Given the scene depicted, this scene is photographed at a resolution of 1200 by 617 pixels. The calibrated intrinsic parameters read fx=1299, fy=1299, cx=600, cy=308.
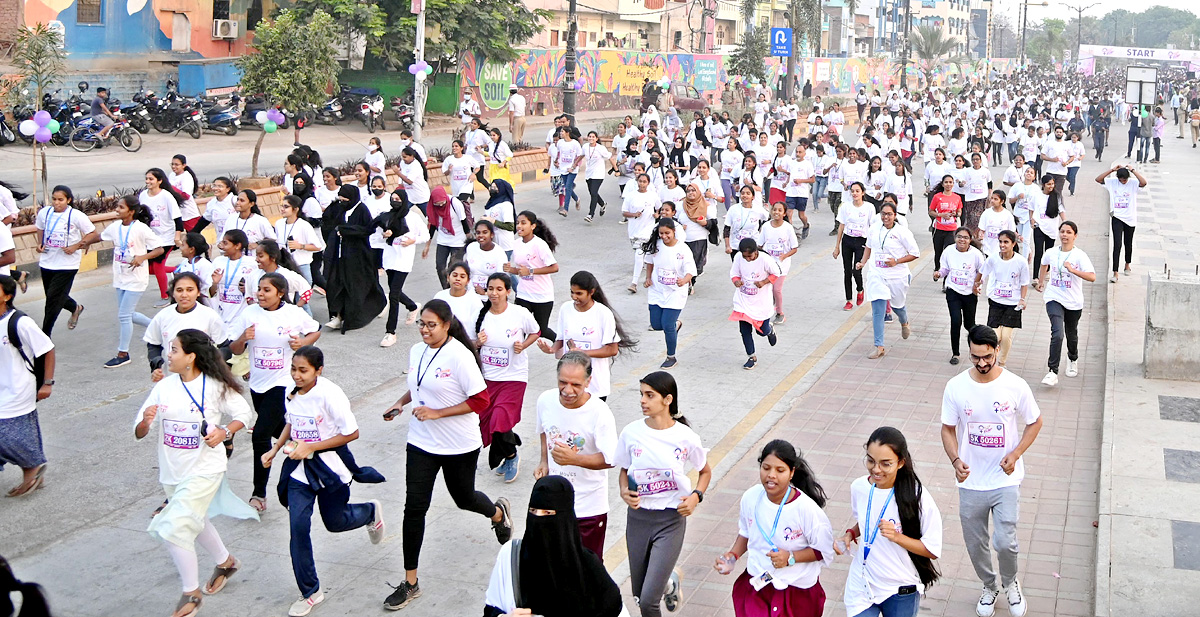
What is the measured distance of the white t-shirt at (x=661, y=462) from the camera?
605 cm

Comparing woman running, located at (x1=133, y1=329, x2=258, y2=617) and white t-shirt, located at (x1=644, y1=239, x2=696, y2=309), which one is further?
white t-shirt, located at (x1=644, y1=239, x2=696, y2=309)

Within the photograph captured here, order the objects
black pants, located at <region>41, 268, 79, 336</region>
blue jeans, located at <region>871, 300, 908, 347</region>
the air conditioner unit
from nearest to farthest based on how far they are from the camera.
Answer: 1. black pants, located at <region>41, 268, 79, 336</region>
2. blue jeans, located at <region>871, 300, 908, 347</region>
3. the air conditioner unit

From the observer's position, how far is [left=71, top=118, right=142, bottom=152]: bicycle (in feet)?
85.7

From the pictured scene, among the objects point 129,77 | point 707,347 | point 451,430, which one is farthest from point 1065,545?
point 129,77

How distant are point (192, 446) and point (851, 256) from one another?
32.0 ft

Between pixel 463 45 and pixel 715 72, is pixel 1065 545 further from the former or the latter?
pixel 715 72

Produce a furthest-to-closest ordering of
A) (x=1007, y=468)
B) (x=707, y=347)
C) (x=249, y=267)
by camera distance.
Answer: (x=707, y=347) → (x=249, y=267) → (x=1007, y=468)

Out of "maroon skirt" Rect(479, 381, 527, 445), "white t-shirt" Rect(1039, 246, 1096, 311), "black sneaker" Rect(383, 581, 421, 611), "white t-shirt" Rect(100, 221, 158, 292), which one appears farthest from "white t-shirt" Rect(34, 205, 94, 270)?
"white t-shirt" Rect(1039, 246, 1096, 311)

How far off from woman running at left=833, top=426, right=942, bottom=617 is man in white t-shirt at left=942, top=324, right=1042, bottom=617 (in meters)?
1.19

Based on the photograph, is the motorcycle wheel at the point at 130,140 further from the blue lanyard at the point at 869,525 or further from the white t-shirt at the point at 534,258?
the blue lanyard at the point at 869,525

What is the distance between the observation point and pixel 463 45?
37094 mm

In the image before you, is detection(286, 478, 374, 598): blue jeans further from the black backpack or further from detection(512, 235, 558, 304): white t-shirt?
detection(512, 235, 558, 304): white t-shirt

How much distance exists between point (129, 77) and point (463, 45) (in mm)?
9377

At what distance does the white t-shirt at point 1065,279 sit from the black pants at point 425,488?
252 inches
